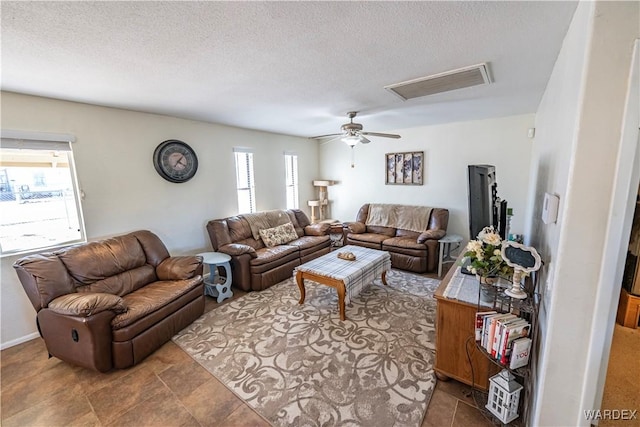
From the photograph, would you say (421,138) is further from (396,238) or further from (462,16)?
(462,16)

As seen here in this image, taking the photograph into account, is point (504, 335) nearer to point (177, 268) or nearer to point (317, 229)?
point (177, 268)

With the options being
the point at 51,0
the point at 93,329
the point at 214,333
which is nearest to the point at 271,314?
the point at 214,333

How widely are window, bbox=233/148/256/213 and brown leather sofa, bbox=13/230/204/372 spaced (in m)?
1.78

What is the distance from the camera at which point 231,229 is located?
397 cm

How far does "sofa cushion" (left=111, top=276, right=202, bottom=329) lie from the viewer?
2.15 metres

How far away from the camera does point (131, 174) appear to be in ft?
10.4

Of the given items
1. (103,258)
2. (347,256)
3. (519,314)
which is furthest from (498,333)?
(103,258)

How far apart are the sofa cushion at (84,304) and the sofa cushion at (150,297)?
9 centimetres

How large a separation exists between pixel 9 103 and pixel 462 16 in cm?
371

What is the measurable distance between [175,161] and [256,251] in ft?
5.56

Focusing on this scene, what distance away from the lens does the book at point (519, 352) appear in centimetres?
139

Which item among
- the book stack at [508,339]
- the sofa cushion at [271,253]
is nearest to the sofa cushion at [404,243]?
the sofa cushion at [271,253]

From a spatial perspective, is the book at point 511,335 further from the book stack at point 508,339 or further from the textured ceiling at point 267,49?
the textured ceiling at point 267,49

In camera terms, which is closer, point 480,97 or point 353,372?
point 353,372
